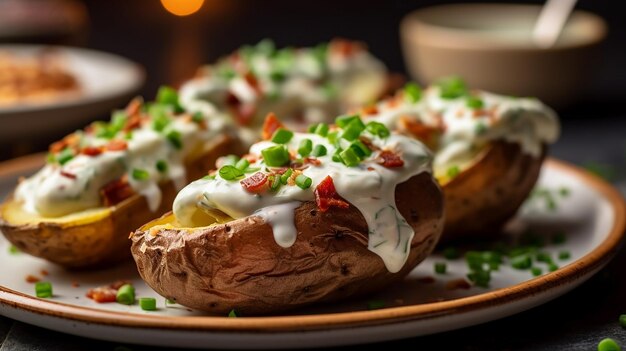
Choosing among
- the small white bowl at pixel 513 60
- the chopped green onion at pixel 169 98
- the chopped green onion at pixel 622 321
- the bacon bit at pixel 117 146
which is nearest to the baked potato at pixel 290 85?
the chopped green onion at pixel 169 98

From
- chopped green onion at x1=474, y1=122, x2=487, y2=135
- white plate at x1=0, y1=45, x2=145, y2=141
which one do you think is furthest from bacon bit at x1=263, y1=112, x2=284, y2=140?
white plate at x1=0, y1=45, x2=145, y2=141

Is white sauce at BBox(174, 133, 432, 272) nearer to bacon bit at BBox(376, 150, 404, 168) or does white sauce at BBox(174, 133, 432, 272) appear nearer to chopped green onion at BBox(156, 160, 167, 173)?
bacon bit at BBox(376, 150, 404, 168)

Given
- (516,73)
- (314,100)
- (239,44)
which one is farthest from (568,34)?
(239,44)

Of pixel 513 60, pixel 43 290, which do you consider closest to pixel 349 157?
pixel 43 290

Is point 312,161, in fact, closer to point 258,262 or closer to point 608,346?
point 258,262

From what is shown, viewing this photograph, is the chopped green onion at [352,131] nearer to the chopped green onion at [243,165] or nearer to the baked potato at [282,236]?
the baked potato at [282,236]

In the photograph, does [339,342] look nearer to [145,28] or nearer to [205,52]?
[205,52]
